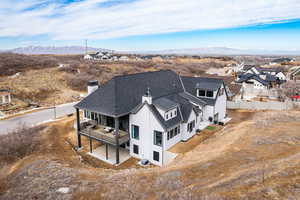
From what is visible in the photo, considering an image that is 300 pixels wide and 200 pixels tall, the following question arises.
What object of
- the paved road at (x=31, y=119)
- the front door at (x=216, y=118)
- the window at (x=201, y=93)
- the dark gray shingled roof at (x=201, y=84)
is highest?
the dark gray shingled roof at (x=201, y=84)

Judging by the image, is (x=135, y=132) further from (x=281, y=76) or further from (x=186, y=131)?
(x=281, y=76)

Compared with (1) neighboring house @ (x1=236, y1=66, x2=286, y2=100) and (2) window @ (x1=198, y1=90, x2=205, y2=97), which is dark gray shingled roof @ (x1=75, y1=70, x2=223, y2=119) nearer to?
(2) window @ (x1=198, y1=90, x2=205, y2=97)

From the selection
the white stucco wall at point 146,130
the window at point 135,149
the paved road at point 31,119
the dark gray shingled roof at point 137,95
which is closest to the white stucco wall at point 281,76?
the dark gray shingled roof at point 137,95

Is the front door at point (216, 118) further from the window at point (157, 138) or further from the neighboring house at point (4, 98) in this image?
the neighboring house at point (4, 98)

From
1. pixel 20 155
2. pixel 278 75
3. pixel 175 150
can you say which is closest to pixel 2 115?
pixel 20 155

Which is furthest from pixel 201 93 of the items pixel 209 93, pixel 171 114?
pixel 171 114

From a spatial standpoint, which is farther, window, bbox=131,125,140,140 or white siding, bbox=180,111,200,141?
white siding, bbox=180,111,200,141

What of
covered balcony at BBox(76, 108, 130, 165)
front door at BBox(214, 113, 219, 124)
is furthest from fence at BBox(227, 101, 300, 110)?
covered balcony at BBox(76, 108, 130, 165)
